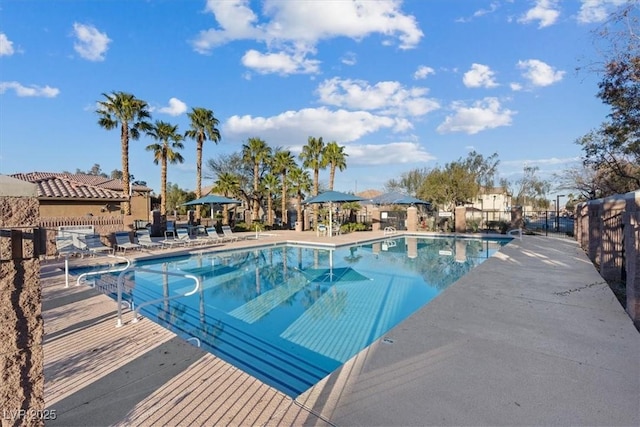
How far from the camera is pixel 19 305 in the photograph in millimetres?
1646

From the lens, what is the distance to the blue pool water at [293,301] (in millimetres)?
Result: 4875

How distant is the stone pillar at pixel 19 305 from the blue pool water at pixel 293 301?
2.68 m

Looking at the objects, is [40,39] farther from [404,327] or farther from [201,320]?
[404,327]

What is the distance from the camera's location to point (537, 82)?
13.8 m

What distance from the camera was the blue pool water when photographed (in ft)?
16.0

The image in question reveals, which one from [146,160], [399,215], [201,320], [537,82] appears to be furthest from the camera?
[399,215]

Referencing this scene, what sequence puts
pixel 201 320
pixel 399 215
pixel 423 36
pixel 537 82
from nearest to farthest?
pixel 201 320
pixel 537 82
pixel 423 36
pixel 399 215

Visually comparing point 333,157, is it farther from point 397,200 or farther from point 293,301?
point 293,301

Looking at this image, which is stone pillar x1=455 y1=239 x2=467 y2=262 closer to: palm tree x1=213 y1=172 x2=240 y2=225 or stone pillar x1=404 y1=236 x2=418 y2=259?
stone pillar x1=404 y1=236 x2=418 y2=259

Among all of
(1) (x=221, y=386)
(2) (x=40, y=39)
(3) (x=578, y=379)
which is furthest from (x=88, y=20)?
(3) (x=578, y=379)

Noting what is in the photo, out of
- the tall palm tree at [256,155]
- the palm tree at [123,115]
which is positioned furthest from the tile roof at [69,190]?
the tall palm tree at [256,155]

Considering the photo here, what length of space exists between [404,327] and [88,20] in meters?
13.3

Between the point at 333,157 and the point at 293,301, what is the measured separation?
64.0ft

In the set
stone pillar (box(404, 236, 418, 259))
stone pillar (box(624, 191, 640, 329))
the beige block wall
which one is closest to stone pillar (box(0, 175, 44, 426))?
stone pillar (box(624, 191, 640, 329))
